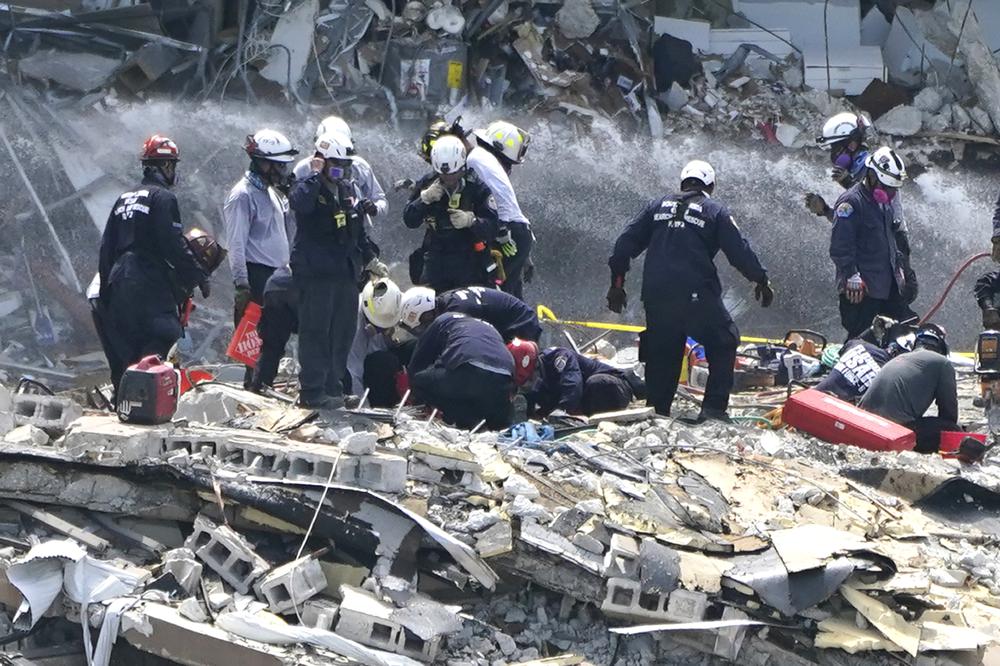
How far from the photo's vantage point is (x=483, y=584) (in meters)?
7.12

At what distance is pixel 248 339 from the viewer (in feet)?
35.3

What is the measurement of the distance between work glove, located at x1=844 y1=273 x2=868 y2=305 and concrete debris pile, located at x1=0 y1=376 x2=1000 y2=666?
3.61 metres

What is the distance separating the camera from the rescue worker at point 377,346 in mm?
10352

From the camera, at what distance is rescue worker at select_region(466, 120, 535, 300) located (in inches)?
428

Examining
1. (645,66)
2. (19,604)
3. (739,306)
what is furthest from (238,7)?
(19,604)

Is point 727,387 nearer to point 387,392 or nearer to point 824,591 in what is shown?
point 387,392

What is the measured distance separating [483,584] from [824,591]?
4.43 feet

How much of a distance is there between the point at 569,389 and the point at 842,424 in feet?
5.19

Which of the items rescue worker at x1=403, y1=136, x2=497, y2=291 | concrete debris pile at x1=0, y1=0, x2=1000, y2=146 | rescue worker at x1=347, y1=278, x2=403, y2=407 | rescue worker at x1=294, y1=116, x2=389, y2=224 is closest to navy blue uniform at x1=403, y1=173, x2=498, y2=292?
rescue worker at x1=403, y1=136, x2=497, y2=291

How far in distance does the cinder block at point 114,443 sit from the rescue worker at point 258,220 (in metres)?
2.93

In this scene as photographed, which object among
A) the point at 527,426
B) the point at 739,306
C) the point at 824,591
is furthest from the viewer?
the point at 739,306

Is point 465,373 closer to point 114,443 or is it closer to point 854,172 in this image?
point 114,443

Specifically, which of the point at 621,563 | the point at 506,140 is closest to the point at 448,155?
the point at 506,140

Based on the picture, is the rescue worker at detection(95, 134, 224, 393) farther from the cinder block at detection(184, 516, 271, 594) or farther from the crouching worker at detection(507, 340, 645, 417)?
the cinder block at detection(184, 516, 271, 594)
